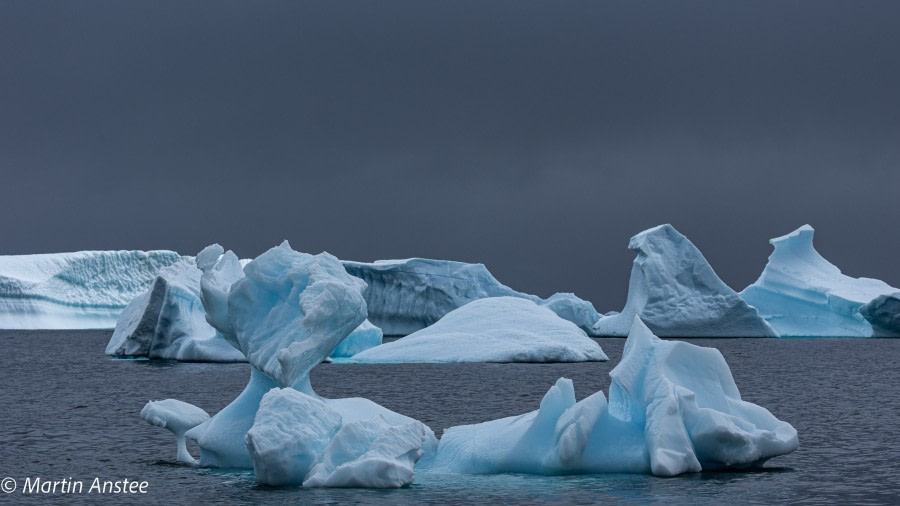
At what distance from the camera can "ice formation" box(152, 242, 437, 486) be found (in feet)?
26.7

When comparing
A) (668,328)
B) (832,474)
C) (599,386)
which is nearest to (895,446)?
(832,474)

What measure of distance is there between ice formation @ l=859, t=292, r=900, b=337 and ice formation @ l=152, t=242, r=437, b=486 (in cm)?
2968

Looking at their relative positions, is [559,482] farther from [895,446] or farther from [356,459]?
[895,446]

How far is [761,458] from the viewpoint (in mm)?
9094

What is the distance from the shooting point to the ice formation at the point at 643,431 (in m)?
8.65

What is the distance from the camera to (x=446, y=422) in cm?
1311

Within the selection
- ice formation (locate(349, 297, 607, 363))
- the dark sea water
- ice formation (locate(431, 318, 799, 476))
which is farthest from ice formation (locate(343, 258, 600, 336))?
ice formation (locate(431, 318, 799, 476))

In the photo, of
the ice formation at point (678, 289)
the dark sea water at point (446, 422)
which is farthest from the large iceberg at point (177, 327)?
the ice formation at point (678, 289)

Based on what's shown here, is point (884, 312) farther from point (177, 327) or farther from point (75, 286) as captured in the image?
point (75, 286)

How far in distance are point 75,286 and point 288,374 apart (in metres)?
39.9

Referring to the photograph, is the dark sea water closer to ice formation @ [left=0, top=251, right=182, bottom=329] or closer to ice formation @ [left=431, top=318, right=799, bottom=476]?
ice formation @ [left=431, top=318, right=799, bottom=476]

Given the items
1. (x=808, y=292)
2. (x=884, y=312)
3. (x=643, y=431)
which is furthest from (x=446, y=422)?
(x=884, y=312)

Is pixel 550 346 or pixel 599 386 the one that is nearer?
pixel 599 386

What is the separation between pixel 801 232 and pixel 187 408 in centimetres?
3106
